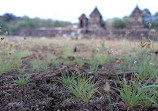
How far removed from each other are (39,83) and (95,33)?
10.8 metres

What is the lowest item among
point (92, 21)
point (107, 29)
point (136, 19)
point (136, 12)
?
point (107, 29)

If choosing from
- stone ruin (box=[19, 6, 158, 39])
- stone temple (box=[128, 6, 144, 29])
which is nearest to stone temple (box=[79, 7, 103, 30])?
stone ruin (box=[19, 6, 158, 39])

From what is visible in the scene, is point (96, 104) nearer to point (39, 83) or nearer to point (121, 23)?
point (39, 83)

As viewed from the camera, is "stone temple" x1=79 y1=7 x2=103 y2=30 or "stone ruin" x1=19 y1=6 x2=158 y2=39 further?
"stone temple" x1=79 y1=7 x2=103 y2=30

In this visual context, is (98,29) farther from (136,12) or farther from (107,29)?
(136,12)

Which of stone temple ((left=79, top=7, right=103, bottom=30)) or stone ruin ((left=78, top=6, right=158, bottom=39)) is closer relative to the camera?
stone ruin ((left=78, top=6, right=158, bottom=39))

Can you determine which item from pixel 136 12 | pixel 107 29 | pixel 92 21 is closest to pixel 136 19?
pixel 136 12

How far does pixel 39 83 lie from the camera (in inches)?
75.7

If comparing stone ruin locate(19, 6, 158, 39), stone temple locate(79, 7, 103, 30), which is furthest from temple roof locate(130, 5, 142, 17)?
stone temple locate(79, 7, 103, 30)

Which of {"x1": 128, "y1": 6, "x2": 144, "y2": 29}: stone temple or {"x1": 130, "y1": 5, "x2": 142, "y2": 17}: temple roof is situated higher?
{"x1": 130, "y1": 5, "x2": 142, "y2": 17}: temple roof

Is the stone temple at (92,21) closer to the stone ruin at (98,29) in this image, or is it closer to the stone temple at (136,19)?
the stone ruin at (98,29)

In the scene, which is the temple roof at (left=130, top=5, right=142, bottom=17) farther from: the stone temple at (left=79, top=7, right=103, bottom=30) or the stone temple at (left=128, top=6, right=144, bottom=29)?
the stone temple at (left=79, top=7, right=103, bottom=30)

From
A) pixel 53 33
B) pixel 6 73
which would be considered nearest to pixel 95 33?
pixel 53 33

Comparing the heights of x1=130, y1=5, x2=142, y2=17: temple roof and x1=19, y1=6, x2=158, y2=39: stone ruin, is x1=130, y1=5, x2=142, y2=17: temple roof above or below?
above
